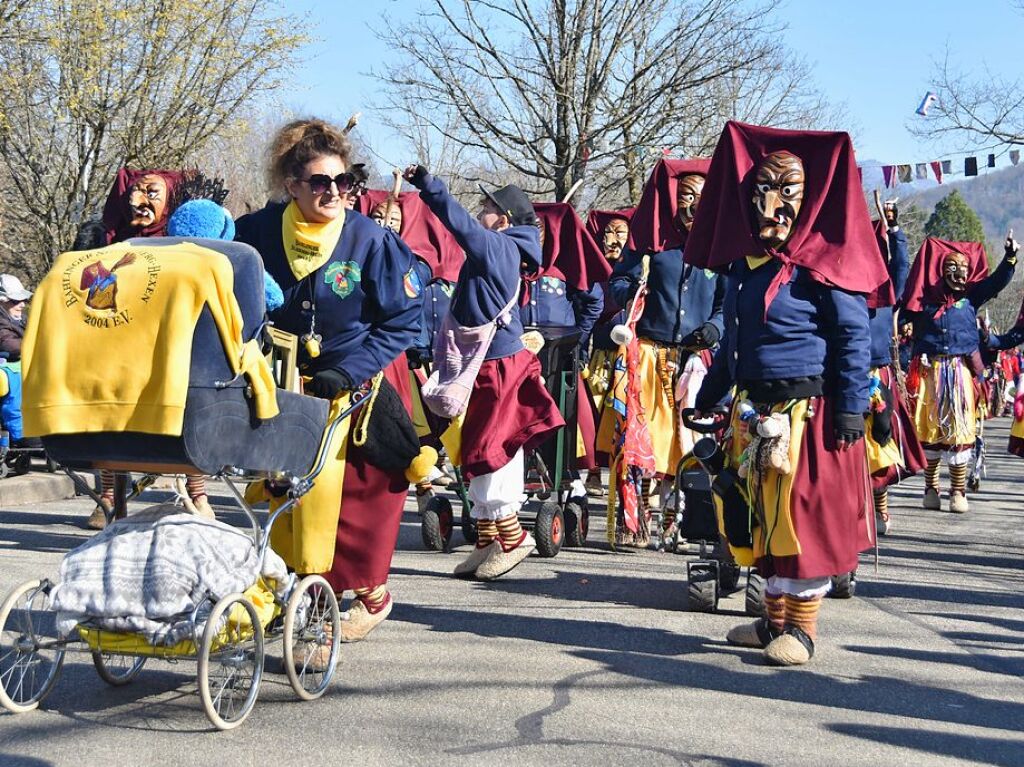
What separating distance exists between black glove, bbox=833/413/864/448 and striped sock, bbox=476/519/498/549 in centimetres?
256

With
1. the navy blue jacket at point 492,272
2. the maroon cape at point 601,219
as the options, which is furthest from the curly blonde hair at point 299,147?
the maroon cape at point 601,219

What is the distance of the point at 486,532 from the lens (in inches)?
314

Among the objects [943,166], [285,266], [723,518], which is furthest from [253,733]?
[943,166]

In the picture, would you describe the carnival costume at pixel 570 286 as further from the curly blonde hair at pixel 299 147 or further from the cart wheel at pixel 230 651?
the cart wheel at pixel 230 651

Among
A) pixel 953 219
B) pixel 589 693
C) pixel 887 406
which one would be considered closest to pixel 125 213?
pixel 589 693

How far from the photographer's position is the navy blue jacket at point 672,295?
9.60 meters

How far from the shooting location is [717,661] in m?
5.98

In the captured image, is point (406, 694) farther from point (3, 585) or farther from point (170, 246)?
point (3, 585)

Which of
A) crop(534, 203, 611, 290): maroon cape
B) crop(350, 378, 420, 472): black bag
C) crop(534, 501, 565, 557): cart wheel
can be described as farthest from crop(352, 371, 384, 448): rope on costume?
crop(534, 203, 611, 290): maroon cape

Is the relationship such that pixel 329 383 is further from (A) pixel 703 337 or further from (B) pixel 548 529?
(A) pixel 703 337

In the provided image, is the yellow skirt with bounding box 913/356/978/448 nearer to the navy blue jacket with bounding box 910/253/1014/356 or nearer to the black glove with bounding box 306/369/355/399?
the navy blue jacket with bounding box 910/253/1014/356

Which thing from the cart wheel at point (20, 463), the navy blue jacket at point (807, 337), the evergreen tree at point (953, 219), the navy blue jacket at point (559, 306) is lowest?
the cart wheel at point (20, 463)

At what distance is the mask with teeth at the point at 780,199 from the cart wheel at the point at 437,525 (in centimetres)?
376

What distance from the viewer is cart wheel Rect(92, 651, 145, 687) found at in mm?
4992
